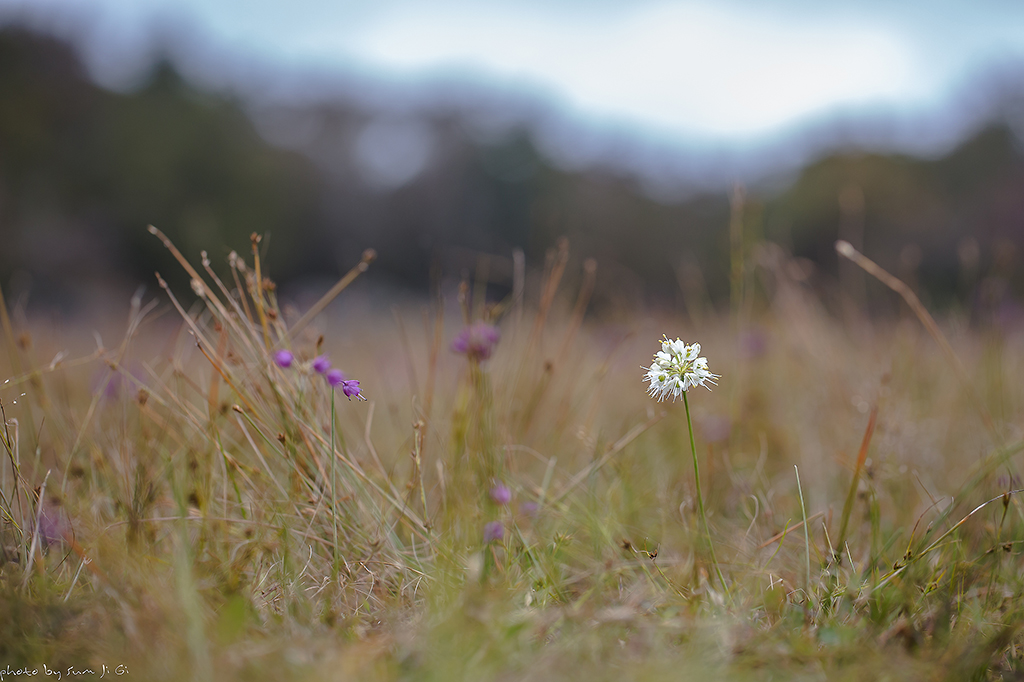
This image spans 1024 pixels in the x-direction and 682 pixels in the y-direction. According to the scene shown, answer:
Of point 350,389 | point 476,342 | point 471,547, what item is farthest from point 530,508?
point 350,389

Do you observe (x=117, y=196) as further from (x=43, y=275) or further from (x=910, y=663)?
(x=910, y=663)

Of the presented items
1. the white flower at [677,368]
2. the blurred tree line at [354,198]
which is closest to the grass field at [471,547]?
the white flower at [677,368]

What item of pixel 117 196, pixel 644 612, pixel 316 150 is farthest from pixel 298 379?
pixel 316 150

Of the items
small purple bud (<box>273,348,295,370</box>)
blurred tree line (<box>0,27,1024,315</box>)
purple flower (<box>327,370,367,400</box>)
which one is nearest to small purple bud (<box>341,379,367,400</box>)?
purple flower (<box>327,370,367,400</box>)

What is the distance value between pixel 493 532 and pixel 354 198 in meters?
14.6

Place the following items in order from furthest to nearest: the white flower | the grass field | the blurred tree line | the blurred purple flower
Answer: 1. the blurred tree line
2. the blurred purple flower
3. the white flower
4. the grass field

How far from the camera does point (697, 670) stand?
2.59ft

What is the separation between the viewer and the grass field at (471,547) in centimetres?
86

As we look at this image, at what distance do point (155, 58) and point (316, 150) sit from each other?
3.89 metres

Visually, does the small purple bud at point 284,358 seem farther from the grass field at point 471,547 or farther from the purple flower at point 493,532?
the purple flower at point 493,532

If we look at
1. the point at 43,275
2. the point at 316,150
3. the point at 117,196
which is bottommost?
the point at 43,275

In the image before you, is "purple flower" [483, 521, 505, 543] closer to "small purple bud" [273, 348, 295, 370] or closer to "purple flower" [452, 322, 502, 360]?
"purple flower" [452, 322, 502, 360]

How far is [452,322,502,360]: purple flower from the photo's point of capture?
4.76 feet

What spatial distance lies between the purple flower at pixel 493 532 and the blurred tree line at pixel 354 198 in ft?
19.5
